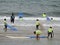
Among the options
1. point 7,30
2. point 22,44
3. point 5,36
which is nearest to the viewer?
point 22,44

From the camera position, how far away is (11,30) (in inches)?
1353

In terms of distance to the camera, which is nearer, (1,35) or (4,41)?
(4,41)

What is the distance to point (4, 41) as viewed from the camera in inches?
1062

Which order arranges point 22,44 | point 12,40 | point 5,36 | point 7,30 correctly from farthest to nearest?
point 7,30 → point 5,36 → point 12,40 → point 22,44

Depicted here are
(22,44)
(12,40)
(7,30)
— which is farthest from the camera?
(7,30)

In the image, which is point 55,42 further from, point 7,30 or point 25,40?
point 7,30

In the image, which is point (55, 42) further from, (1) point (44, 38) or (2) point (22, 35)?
(2) point (22, 35)

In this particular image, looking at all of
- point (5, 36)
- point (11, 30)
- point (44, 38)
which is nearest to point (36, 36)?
point (44, 38)

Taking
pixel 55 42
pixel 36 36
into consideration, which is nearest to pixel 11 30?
pixel 36 36

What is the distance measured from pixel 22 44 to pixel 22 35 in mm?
5357

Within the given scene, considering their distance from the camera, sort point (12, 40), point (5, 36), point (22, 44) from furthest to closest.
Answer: point (5, 36) → point (12, 40) → point (22, 44)

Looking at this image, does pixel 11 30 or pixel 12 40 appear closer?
pixel 12 40

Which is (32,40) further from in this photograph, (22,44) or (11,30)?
(11,30)

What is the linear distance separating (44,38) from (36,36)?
0.89 m
